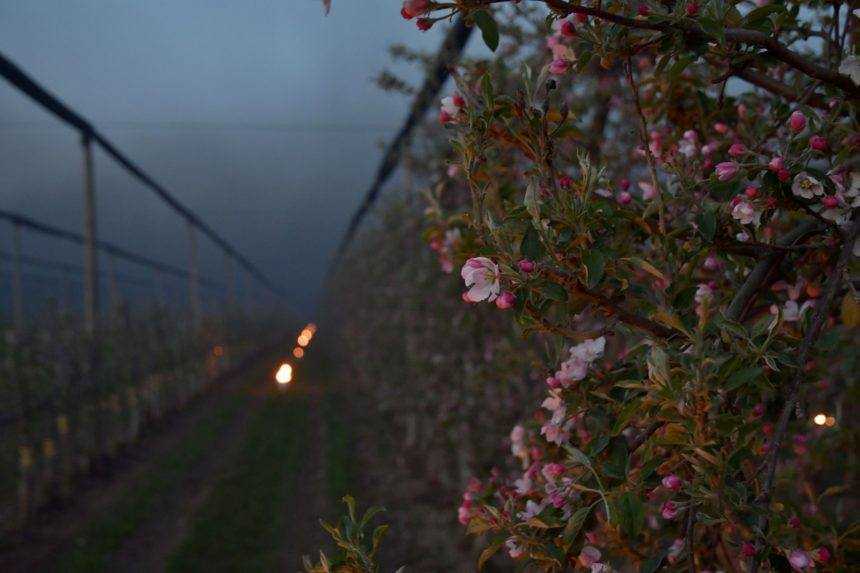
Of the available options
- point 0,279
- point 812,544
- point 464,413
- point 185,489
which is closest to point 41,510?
point 185,489

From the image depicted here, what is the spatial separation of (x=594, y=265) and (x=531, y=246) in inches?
3.8

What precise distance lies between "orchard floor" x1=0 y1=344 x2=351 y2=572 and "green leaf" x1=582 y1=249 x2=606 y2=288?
17.1 feet

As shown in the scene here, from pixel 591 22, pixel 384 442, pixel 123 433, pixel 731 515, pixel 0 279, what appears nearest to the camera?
pixel 731 515

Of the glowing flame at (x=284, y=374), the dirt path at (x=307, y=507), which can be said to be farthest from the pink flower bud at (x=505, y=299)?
the dirt path at (x=307, y=507)

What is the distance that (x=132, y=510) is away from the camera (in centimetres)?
759

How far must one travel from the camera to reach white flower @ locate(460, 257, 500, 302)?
1131mm

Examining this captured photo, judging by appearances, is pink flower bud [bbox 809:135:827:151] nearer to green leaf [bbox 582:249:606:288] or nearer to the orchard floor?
green leaf [bbox 582:249:606:288]

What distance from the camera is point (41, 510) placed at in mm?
7824

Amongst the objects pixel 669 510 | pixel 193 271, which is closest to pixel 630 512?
pixel 669 510

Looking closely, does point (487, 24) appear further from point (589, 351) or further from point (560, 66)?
point (589, 351)

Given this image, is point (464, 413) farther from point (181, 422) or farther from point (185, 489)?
point (181, 422)

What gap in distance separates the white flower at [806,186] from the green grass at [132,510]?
6203mm

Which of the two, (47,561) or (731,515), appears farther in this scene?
(47,561)

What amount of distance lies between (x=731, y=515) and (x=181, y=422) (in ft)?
45.1
